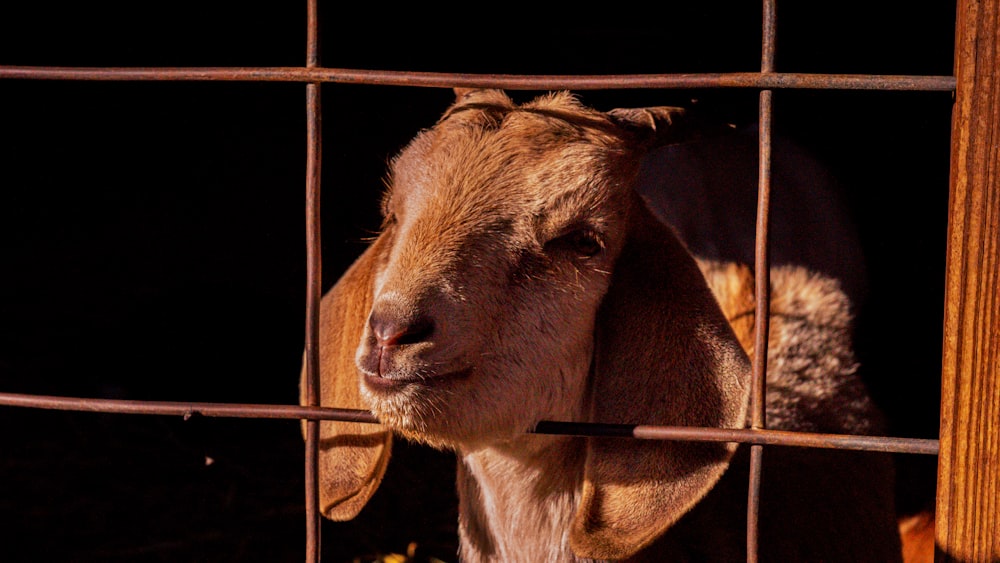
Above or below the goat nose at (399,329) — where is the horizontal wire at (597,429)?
below

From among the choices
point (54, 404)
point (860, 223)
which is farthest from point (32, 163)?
point (860, 223)

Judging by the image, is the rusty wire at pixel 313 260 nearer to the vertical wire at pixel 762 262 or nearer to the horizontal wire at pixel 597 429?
the horizontal wire at pixel 597 429

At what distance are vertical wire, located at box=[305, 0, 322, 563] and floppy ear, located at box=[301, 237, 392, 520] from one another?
39cm

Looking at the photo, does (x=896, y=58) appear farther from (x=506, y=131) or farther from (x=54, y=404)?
(x=54, y=404)

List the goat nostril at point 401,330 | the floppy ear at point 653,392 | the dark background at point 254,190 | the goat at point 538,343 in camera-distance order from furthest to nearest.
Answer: the dark background at point 254,190 → the floppy ear at point 653,392 → the goat at point 538,343 → the goat nostril at point 401,330

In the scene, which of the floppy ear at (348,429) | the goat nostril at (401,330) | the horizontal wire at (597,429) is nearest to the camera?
the horizontal wire at (597,429)

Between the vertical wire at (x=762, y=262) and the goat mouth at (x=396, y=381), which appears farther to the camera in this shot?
the goat mouth at (x=396, y=381)

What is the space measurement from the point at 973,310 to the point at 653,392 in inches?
29.7

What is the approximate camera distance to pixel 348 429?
2.32m

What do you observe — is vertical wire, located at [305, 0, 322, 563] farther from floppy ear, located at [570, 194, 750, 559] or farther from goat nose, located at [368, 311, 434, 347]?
floppy ear, located at [570, 194, 750, 559]

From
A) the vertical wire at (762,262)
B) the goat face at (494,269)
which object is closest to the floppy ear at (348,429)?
the goat face at (494,269)

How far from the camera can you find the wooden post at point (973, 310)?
1.50 m

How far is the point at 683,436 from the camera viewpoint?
169 centimetres

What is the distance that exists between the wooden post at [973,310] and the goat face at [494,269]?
0.81 metres
